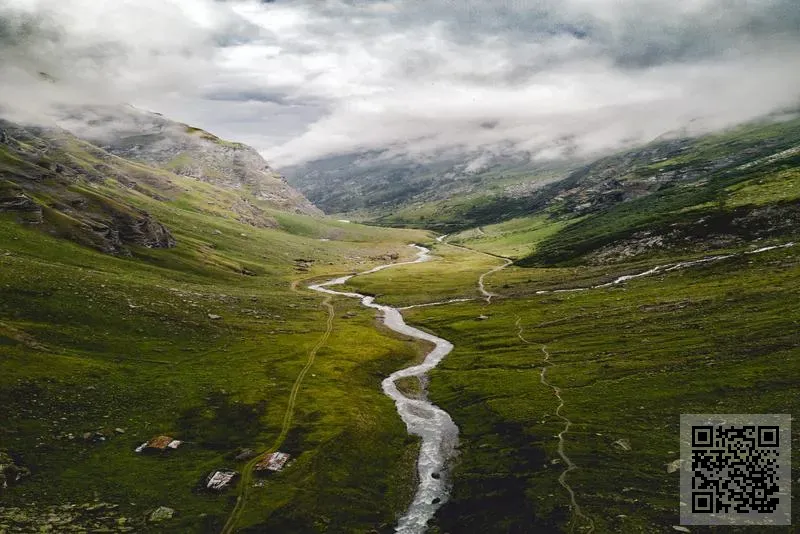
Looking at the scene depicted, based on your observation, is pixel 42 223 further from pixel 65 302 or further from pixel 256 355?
pixel 256 355

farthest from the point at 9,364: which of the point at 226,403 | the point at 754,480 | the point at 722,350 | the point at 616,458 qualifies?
the point at 722,350

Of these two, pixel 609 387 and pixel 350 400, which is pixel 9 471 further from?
pixel 609 387

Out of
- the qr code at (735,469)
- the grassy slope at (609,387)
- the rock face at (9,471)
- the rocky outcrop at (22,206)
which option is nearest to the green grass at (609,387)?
the grassy slope at (609,387)

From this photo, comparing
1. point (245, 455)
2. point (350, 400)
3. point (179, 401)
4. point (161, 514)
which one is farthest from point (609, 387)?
point (179, 401)

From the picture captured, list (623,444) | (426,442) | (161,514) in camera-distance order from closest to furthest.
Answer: (161,514) < (623,444) < (426,442)

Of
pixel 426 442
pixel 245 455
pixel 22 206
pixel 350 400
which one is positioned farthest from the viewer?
pixel 22 206

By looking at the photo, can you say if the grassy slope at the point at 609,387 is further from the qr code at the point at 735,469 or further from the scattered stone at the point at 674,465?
the qr code at the point at 735,469

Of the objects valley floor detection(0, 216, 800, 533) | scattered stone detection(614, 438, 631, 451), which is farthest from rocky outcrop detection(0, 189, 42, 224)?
scattered stone detection(614, 438, 631, 451)

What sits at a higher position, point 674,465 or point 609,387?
point 609,387
